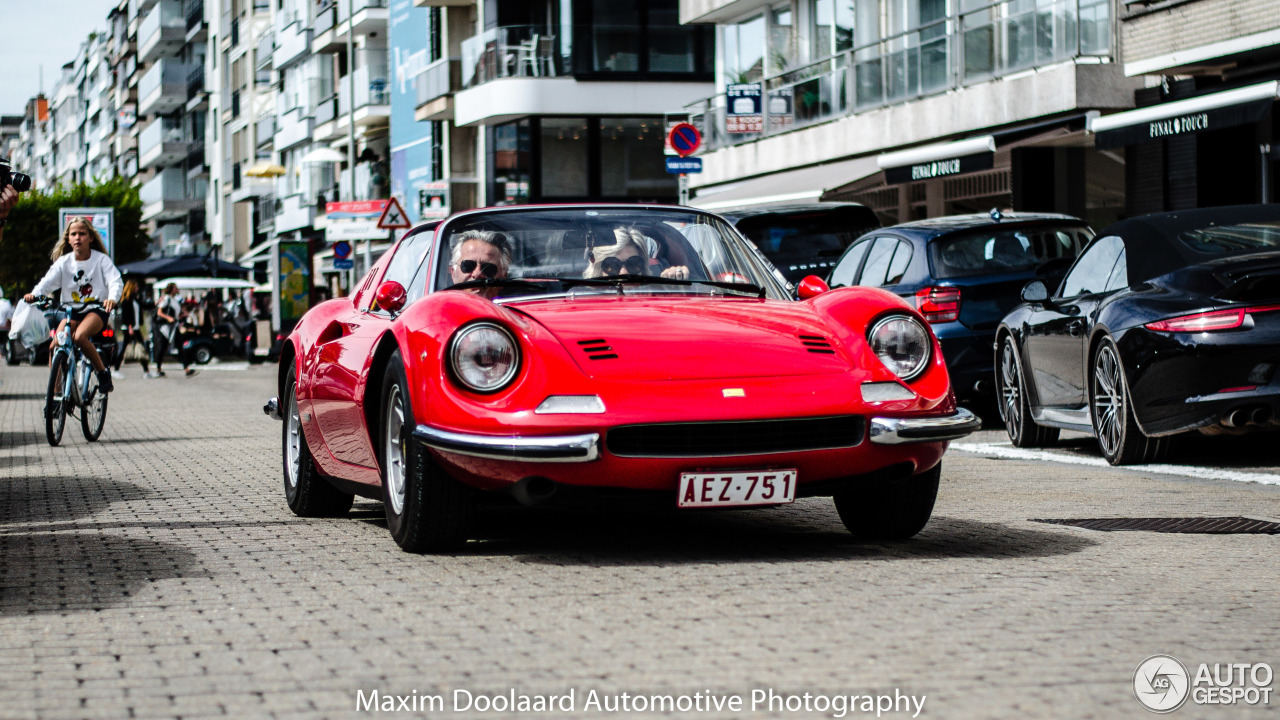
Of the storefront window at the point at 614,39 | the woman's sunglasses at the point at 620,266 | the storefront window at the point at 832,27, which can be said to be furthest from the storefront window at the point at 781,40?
the woman's sunglasses at the point at 620,266

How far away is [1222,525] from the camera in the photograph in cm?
777

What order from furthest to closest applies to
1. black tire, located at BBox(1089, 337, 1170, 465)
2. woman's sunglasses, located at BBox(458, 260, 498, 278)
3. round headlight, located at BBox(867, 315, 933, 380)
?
black tire, located at BBox(1089, 337, 1170, 465), woman's sunglasses, located at BBox(458, 260, 498, 278), round headlight, located at BBox(867, 315, 933, 380)

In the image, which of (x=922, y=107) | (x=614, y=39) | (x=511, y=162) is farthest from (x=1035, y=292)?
(x=511, y=162)

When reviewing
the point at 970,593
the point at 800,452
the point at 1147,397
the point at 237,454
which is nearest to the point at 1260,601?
the point at 970,593

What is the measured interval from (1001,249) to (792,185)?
17.0m

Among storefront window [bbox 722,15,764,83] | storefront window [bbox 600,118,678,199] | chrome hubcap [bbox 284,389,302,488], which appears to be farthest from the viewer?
storefront window [bbox 600,118,678,199]

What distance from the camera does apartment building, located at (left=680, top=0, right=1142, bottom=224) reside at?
81.7ft

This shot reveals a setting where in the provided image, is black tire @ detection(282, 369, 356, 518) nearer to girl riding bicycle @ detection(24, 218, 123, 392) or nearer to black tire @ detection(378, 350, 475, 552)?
black tire @ detection(378, 350, 475, 552)

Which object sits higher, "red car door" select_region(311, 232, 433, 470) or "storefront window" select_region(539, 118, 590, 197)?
"storefront window" select_region(539, 118, 590, 197)

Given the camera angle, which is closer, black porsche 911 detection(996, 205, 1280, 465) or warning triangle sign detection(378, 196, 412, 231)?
black porsche 911 detection(996, 205, 1280, 465)

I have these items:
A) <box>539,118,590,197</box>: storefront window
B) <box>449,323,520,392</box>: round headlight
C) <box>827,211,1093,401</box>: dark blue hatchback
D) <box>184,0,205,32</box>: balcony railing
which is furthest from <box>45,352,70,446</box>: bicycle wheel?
<box>184,0,205,32</box>: balcony railing

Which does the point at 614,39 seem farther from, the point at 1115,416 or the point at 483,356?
the point at 483,356

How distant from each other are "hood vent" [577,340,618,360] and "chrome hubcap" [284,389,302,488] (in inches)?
105

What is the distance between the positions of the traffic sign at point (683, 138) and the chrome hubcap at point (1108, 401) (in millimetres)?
13411
